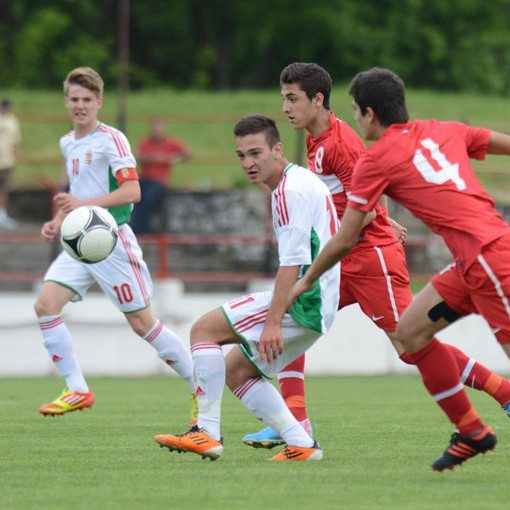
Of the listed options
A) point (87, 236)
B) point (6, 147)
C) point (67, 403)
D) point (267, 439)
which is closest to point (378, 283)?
point (267, 439)

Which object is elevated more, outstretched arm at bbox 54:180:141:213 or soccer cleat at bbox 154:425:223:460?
outstretched arm at bbox 54:180:141:213

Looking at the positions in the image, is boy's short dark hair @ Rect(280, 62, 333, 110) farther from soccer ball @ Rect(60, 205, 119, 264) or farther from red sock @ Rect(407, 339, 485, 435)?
red sock @ Rect(407, 339, 485, 435)

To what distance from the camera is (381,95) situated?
267 inches

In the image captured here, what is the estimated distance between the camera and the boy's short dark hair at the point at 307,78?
833 cm

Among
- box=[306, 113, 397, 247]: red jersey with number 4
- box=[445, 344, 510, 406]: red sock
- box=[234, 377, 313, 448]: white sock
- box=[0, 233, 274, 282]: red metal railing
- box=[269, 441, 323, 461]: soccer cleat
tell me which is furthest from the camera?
box=[0, 233, 274, 282]: red metal railing

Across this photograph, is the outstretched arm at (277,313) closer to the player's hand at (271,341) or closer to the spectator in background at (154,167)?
the player's hand at (271,341)

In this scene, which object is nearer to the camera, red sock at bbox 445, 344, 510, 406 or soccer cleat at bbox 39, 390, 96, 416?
red sock at bbox 445, 344, 510, 406

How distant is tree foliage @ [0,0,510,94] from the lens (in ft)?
139

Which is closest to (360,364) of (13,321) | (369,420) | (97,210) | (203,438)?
(13,321)

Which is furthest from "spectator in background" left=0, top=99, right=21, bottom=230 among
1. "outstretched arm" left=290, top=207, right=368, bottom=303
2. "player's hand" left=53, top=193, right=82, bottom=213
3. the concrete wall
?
"outstretched arm" left=290, top=207, right=368, bottom=303

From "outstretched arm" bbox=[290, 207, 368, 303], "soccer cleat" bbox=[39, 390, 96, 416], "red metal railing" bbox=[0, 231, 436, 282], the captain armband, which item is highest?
"outstretched arm" bbox=[290, 207, 368, 303]

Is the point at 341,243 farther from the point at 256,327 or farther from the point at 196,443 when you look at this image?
the point at 196,443

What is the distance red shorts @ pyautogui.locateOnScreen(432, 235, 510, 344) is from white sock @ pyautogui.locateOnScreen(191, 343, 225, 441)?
1.28 meters

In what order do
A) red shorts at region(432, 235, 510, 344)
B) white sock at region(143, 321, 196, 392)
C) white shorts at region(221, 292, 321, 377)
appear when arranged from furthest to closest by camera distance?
white sock at region(143, 321, 196, 392), white shorts at region(221, 292, 321, 377), red shorts at region(432, 235, 510, 344)
